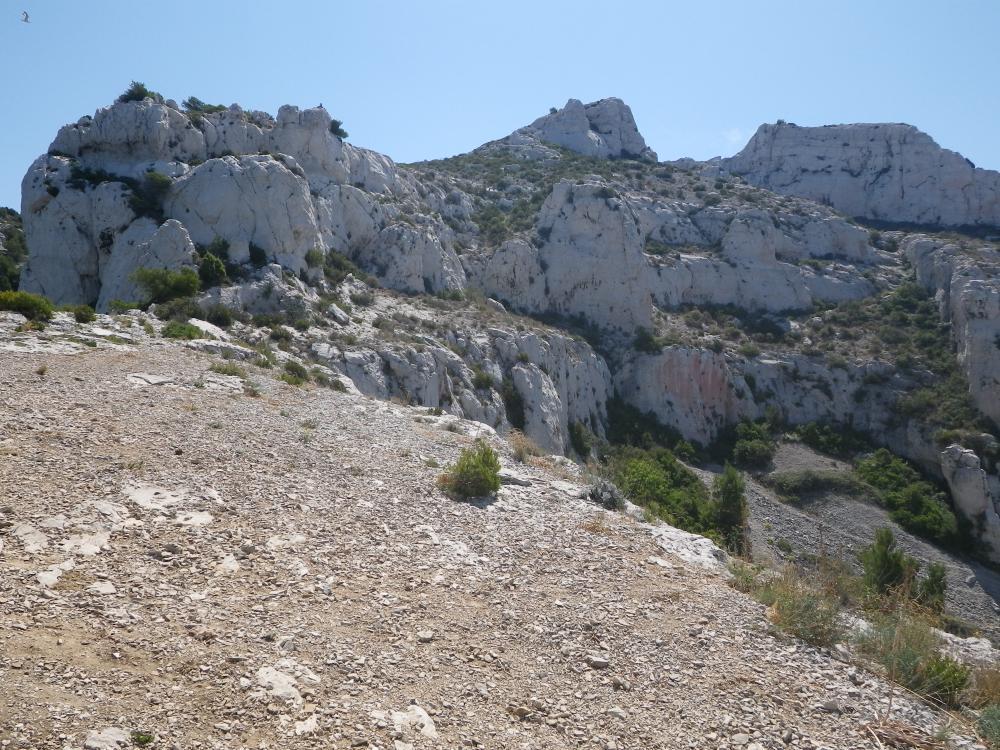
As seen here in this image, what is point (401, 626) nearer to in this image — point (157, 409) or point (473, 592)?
point (473, 592)

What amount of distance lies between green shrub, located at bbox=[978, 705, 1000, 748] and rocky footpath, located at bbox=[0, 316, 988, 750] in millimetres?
169

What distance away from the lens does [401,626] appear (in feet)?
18.5

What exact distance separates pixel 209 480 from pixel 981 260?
59.7 m

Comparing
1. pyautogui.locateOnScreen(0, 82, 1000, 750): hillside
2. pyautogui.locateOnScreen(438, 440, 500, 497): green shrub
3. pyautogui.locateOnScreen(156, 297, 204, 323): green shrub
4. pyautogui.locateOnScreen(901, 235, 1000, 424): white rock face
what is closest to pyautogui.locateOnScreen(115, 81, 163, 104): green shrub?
pyautogui.locateOnScreen(0, 82, 1000, 750): hillside

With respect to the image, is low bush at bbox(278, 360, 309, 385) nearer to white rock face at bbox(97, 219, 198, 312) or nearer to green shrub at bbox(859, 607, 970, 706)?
white rock face at bbox(97, 219, 198, 312)

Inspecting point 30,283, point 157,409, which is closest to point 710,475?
point 157,409

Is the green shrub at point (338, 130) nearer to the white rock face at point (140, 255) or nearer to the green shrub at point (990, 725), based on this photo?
the white rock face at point (140, 255)

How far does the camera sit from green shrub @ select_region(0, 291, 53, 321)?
16.0 metres

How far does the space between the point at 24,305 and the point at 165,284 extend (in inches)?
330

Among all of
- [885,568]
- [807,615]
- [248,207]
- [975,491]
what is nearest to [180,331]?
[248,207]

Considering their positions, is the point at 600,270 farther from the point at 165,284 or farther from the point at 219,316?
the point at 165,284

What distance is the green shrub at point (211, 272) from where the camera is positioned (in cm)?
2608

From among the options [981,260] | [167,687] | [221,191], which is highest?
[981,260]

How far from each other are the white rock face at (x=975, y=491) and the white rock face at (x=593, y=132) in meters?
47.5
